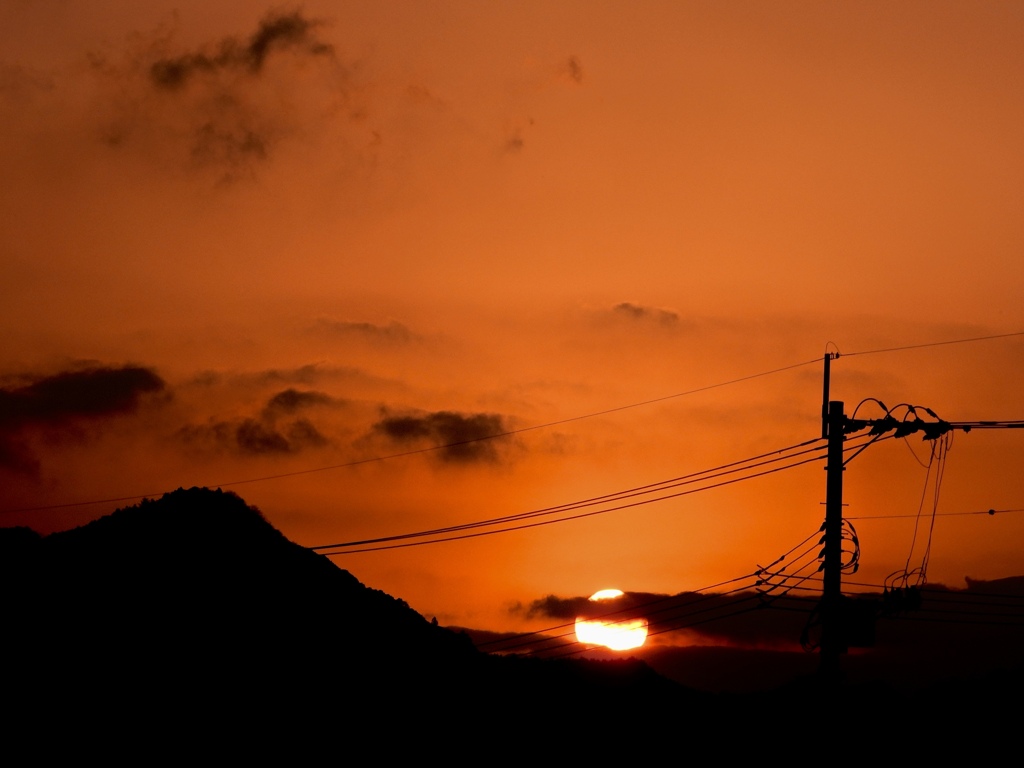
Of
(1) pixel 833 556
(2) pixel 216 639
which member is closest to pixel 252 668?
(2) pixel 216 639

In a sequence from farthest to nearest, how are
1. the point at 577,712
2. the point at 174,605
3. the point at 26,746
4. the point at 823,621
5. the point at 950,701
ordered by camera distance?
the point at 950,701 < the point at 577,712 < the point at 174,605 < the point at 26,746 < the point at 823,621

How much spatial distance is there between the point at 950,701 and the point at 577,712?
24800 millimetres

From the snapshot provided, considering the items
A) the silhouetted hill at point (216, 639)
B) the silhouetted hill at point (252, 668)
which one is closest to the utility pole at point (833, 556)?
the silhouetted hill at point (252, 668)

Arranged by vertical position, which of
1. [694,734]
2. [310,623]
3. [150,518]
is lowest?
[694,734]

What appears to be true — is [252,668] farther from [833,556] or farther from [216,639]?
[833,556]

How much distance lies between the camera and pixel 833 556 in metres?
29.0

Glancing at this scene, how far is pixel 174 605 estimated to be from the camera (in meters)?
45.3

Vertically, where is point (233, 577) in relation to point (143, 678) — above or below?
above

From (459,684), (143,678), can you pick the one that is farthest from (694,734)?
(143,678)

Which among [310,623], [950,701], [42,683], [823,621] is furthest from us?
[950,701]

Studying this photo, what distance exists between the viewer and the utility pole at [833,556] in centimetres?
2822

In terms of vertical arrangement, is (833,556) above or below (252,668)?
above

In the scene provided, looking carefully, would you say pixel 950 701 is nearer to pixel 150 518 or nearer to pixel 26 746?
pixel 150 518

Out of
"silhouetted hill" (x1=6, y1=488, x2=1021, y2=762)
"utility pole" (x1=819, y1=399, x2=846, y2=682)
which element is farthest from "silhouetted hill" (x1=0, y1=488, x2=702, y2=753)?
"utility pole" (x1=819, y1=399, x2=846, y2=682)
